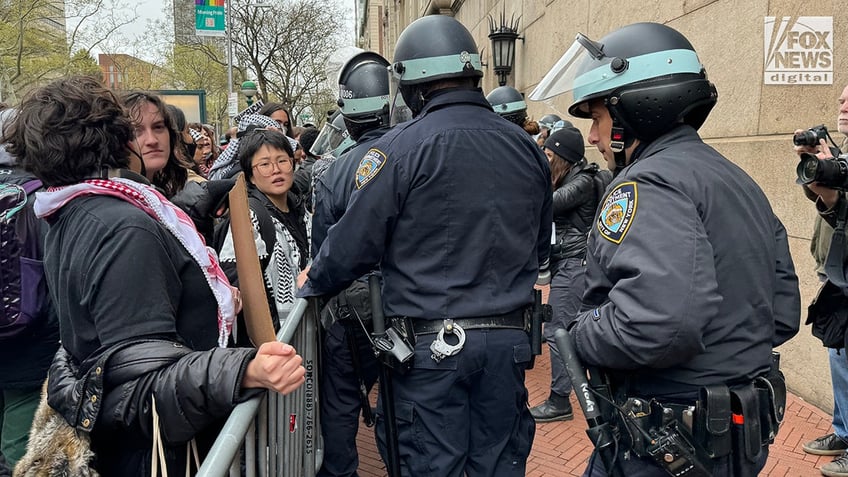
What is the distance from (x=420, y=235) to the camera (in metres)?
2.57

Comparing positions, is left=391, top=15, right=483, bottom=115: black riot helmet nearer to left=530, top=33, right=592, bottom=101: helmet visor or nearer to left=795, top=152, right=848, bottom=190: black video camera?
left=530, top=33, right=592, bottom=101: helmet visor

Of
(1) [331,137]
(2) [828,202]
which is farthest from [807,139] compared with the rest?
(1) [331,137]

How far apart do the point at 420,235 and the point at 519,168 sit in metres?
0.54

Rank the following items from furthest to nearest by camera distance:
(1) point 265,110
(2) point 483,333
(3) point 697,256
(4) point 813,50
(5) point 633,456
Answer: (1) point 265,110
(4) point 813,50
(2) point 483,333
(5) point 633,456
(3) point 697,256

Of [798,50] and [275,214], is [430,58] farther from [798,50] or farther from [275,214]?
[798,50]

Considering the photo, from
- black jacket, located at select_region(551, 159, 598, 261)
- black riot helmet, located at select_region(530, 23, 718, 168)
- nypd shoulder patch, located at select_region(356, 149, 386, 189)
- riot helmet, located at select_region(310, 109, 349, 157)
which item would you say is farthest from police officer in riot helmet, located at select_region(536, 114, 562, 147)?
black riot helmet, located at select_region(530, 23, 718, 168)

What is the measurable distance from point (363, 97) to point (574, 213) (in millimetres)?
1870

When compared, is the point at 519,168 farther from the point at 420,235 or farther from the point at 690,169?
the point at 690,169

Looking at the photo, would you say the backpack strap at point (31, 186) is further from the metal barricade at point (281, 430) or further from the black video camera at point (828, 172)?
the black video camera at point (828, 172)

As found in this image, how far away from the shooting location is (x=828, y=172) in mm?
2848

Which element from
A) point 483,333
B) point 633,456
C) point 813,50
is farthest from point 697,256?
point 813,50

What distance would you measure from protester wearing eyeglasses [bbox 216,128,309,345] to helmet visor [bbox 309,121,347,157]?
100cm

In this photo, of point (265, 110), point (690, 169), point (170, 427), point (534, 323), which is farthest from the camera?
point (265, 110)

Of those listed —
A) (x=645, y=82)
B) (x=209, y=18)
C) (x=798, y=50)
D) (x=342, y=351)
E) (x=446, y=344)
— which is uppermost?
(x=209, y=18)
